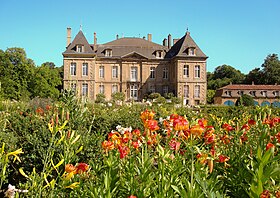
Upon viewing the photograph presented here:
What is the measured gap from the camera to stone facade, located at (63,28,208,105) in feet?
A: 120

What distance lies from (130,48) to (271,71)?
2484 centimetres

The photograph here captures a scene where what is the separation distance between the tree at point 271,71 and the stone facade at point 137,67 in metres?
18.2

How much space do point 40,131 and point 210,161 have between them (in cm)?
291

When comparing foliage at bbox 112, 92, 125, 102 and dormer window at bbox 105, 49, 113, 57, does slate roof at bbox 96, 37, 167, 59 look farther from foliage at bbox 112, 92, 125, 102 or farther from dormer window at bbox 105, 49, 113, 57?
foliage at bbox 112, 92, 125, 102

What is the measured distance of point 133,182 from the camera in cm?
195

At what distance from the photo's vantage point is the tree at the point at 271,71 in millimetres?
50250

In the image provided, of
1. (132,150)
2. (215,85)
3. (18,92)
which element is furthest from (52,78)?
(132,150)

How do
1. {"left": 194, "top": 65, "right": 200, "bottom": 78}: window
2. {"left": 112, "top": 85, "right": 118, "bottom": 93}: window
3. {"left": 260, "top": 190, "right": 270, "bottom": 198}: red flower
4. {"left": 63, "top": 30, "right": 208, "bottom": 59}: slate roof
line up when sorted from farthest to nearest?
1. {"left": 112, "top": 85, "right": 118, "bottom": 93}: window
2. {"left": 194, "top": 65, "right": 200, "bottom": 78}: window
3. {"left": 63, "top": 30, "right": 208, "bottom": 59}: slate roof
4. {"left": 260, "top": 190, "right": 270, "bottom": 198}: red flower

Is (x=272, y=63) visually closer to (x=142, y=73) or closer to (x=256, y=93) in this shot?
(x=256, y=93)

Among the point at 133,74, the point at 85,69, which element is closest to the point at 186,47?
the point at 133,74

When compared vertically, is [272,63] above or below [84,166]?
above

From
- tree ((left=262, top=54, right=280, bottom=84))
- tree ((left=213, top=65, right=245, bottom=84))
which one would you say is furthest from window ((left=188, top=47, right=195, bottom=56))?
tree ((left=213, top=65, right=245, bottom=84))

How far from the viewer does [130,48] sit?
39281 mm

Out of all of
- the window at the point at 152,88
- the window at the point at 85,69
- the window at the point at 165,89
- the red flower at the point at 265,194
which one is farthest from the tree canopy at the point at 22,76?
the red flower at the point at 265,194
